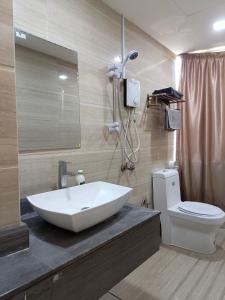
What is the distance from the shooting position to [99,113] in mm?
1738

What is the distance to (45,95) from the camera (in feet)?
4.54

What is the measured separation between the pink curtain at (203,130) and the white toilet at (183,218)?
47 centimetres

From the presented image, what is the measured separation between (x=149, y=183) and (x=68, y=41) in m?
1.56

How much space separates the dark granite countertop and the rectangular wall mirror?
470 mm

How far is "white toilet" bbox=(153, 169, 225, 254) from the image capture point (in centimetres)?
210

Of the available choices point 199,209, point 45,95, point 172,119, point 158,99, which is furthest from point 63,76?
point 199,209

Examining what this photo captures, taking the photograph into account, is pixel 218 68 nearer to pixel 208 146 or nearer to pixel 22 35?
Result: pixel 208 146

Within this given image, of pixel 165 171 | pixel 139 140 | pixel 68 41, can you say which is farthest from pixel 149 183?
pixel 68 41

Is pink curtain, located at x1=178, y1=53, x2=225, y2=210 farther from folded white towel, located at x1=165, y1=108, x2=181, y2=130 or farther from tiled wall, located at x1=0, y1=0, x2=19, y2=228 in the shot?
tiled wall, located at x1=0, y1=0, x2=19, y2=228

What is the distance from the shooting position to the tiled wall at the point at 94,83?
1.33 m

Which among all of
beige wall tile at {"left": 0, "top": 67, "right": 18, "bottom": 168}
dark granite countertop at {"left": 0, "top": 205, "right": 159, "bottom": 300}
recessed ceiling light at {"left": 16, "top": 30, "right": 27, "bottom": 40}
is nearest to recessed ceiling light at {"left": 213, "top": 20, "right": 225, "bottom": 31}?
recessed ceiling light at {"left": 16, "top": 30, "right": 27, "bottom": 40}

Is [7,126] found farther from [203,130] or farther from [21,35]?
[203,130]

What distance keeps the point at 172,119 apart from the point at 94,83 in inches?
47.2

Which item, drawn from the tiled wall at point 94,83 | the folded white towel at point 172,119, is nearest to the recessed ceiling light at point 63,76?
the tiled wall at point 94,83
